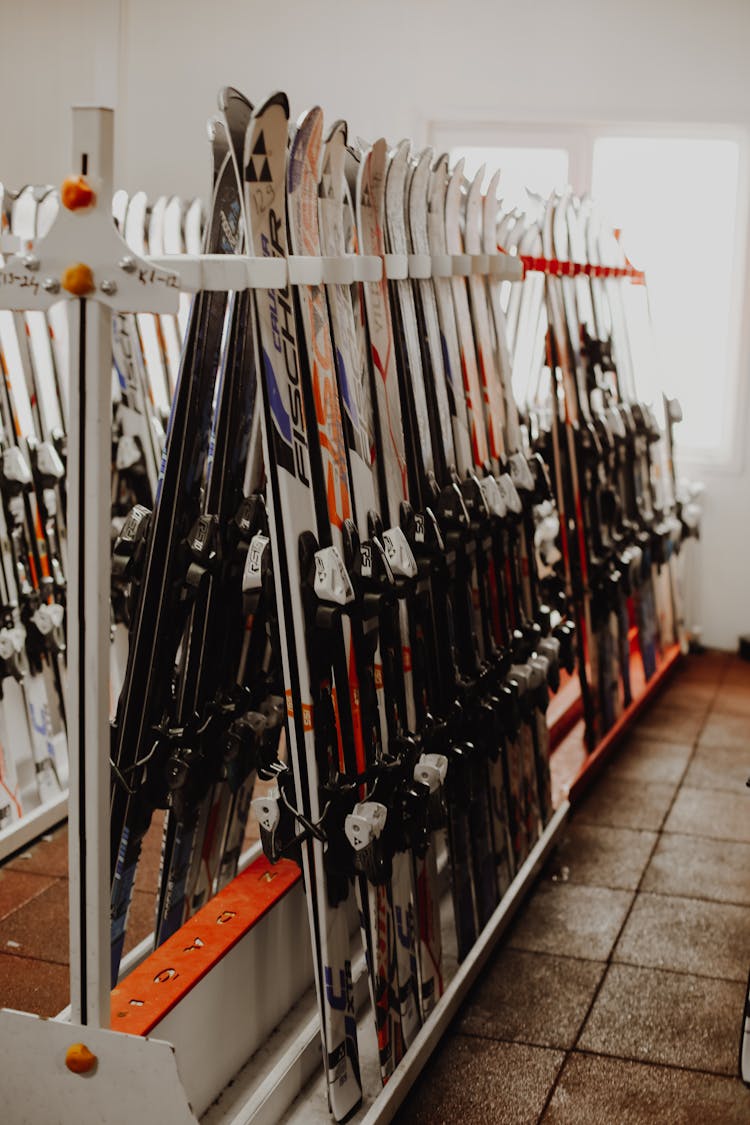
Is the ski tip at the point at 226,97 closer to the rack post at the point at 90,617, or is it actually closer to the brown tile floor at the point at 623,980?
the rack post at the point at 90,617

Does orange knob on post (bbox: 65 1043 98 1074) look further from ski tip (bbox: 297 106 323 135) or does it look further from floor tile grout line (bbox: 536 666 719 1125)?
ski tip (bbox: 297 106 323 135)

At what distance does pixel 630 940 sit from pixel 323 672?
1.53m

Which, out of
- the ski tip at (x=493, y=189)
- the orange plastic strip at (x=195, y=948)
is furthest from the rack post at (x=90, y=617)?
the ski tip at (x=493, y=189)

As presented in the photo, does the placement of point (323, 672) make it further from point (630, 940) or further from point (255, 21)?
point (255, 21)

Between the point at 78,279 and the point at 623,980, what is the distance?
2.27 meters

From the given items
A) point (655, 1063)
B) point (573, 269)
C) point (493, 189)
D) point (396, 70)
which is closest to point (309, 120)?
point (493, 189)

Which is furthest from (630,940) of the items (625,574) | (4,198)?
(4,198)

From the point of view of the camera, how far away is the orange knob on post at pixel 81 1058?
2.02m

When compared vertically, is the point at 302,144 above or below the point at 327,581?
above

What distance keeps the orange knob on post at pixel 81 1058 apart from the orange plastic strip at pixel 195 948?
198mm

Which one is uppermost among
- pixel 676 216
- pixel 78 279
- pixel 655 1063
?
pixel 676 216

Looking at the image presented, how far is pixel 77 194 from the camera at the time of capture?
184cm

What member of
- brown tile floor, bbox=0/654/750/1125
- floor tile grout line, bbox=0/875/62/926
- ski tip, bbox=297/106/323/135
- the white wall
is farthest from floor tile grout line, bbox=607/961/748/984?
the white wall

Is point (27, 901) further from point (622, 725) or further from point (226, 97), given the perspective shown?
point (622, 725)
